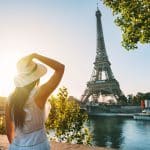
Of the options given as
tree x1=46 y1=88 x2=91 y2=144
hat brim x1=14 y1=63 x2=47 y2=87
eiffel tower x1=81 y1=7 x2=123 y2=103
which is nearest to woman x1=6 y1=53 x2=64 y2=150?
hat brim x1=14 y1=63 x2=47 y2=87

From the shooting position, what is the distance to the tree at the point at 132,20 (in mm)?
16875

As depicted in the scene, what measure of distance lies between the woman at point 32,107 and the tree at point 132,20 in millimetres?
13671

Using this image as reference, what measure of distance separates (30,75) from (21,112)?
13.6 inches

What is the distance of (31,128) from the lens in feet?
11.3

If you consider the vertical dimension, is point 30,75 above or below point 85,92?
below

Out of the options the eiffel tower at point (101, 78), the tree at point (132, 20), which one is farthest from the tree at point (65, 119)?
the eiffel tower at point (101, 78)

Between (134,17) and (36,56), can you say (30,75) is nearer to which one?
(36,56)

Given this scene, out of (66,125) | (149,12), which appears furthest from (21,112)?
(66,125)

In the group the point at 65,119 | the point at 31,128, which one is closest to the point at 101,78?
the point at 65,119

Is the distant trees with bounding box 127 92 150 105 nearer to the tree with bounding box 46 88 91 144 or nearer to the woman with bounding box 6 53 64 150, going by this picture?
the tree with bounding box 46 88 91 144

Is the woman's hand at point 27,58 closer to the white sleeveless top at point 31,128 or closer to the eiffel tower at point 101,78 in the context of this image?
the white sleeveless top at point 31,128

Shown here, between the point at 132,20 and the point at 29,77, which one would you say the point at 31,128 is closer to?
the point at 29,77

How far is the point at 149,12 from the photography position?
16594 mm

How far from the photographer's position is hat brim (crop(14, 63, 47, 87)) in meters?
3.27
